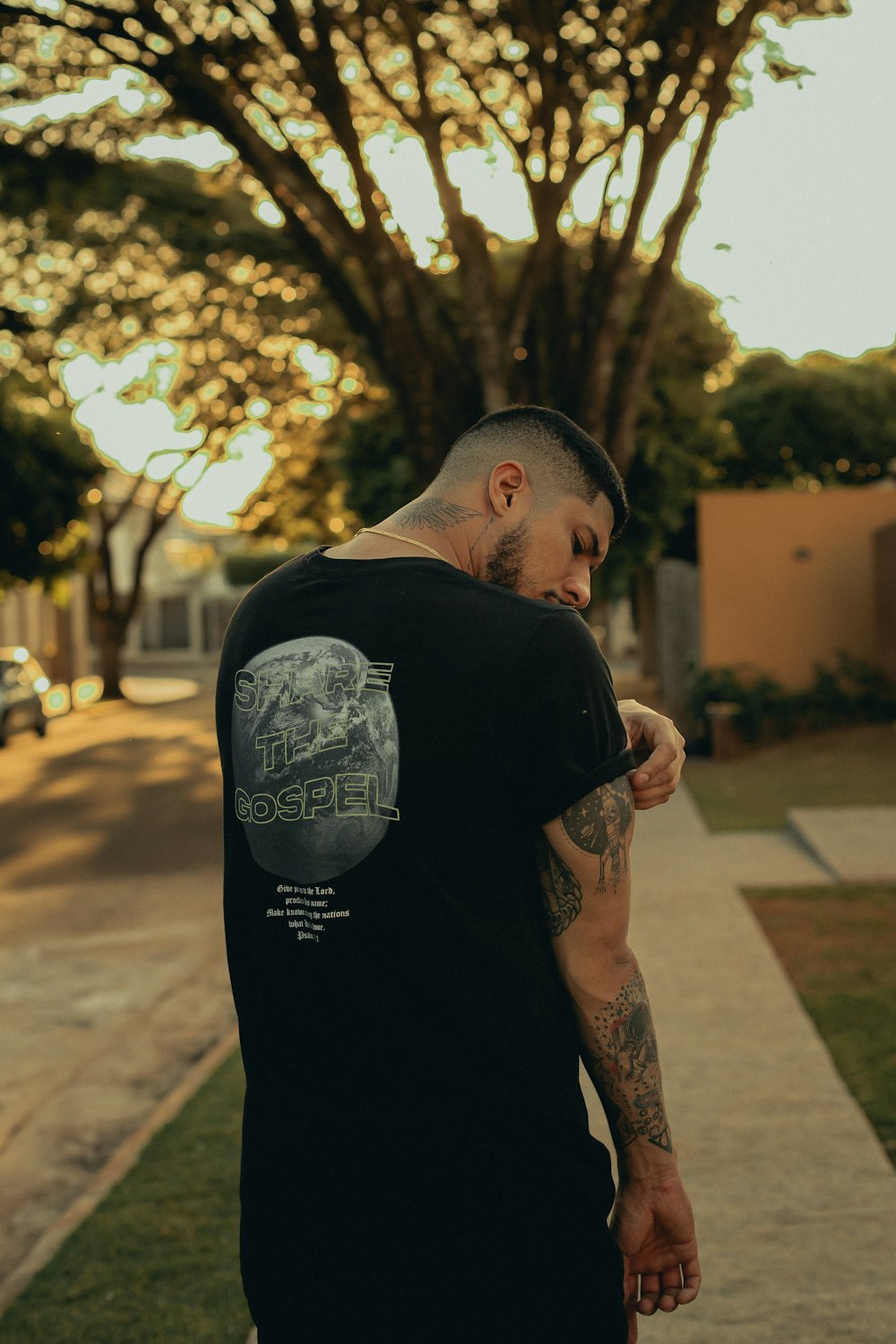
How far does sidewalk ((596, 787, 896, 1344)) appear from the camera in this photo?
3.32 m

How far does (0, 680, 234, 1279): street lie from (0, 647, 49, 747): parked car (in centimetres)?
605

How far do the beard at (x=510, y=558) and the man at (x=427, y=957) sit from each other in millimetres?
117

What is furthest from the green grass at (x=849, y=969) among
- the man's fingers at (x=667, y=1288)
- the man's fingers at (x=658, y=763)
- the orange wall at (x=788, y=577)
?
the orange wall at (x=788, y=577)

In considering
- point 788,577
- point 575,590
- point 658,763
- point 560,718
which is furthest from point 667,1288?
point 788,577

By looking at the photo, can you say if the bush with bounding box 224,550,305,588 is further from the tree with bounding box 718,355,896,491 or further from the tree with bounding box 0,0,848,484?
the tree with bounding box 0,0,848,484

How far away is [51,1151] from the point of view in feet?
15.9

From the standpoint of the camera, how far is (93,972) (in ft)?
24.3

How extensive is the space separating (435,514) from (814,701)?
48.6 ft

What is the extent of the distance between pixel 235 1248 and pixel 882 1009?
9.51 feet

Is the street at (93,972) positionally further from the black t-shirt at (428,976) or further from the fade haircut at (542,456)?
the fade haircut at (542,456)

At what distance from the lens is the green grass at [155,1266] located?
3.54 m

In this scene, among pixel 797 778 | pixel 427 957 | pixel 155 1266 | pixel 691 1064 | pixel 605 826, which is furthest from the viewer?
pixel 797 778

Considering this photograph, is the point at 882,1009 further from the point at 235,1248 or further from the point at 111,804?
the point at 111,804

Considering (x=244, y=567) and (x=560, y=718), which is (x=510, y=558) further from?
(x=244, y=567)
